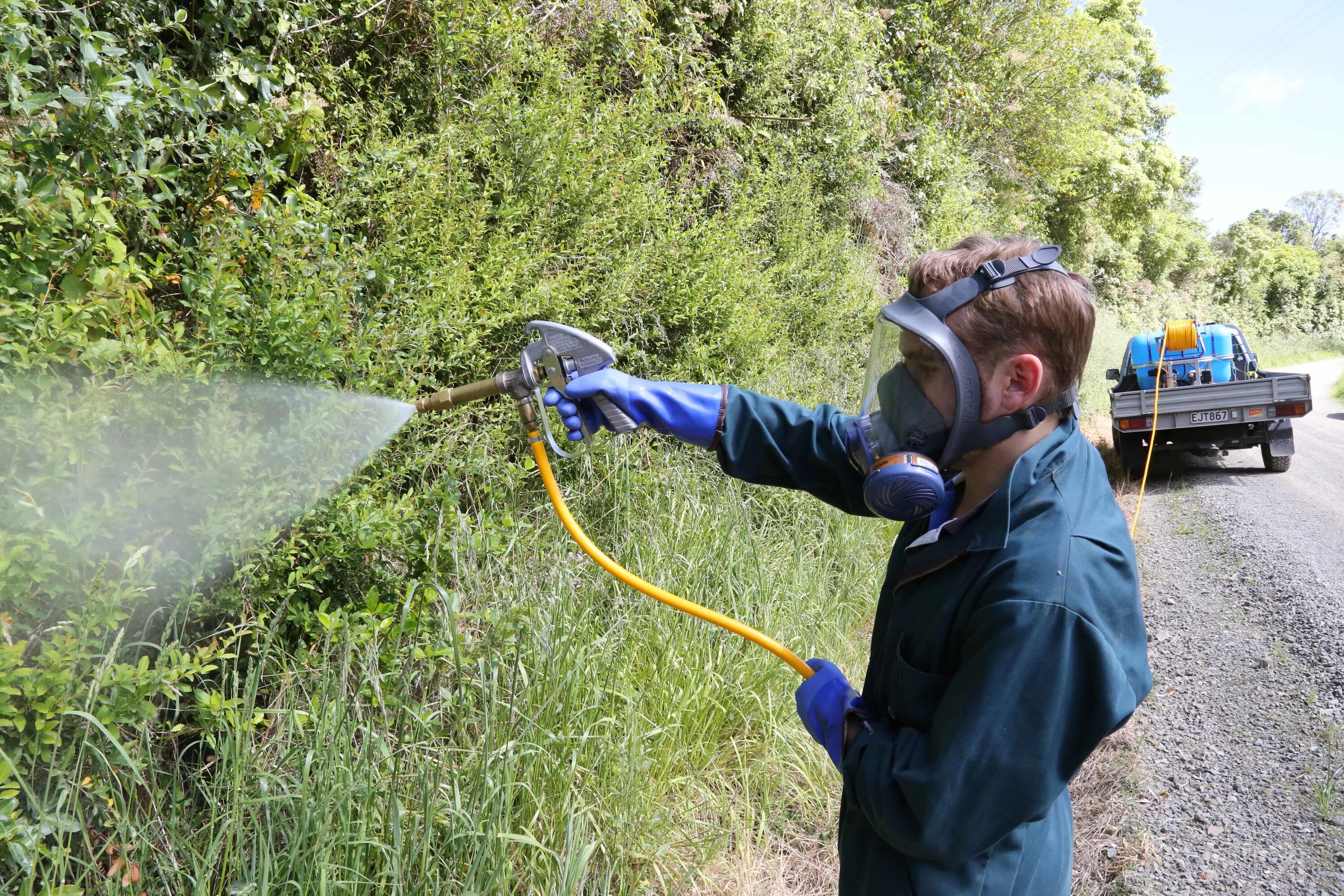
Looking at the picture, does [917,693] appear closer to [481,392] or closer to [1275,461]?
[481,392]

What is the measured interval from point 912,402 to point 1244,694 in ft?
13.5

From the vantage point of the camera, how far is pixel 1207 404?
342 inches

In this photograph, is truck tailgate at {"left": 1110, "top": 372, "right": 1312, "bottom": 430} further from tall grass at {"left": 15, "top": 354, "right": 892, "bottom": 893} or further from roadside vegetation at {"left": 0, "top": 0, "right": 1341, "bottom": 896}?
tall grass at {"left": 15, "top": 354, "right": 892, "bottom": 893}

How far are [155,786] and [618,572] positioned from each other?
1.09m

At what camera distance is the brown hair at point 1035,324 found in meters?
1.40

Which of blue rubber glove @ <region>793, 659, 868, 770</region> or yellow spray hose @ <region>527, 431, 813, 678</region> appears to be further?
yellow spray hose @ <region>527, 431, 813, 678</region>

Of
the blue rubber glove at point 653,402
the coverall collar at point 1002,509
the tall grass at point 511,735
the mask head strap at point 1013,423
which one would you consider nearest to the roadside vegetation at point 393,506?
the tall grass at point 511,735

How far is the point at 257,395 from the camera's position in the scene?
214 cm

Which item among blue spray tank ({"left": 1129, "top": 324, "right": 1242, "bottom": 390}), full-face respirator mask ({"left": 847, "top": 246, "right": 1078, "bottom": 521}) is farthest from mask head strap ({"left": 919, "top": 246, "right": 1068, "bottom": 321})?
blue spray tank ({"left": 1129, "top": 324, "right": 1242, "bottom": 390})

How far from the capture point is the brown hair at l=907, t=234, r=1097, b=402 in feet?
4.58

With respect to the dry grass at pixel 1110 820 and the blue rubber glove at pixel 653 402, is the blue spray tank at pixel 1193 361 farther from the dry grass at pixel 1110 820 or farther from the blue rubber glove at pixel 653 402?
the blue rubber glove at pixel 653 402

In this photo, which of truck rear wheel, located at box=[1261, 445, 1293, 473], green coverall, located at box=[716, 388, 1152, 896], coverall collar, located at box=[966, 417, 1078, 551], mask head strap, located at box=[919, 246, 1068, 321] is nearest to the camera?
green coverall, located at box=[716, 388, 1152, 896]

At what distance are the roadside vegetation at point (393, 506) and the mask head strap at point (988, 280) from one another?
1428 millimetres

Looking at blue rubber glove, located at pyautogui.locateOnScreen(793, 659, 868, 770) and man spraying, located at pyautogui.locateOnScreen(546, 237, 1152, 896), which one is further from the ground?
man spraying, located at pyautogui.locateOnScreen(546, 237, 1152, 896)
